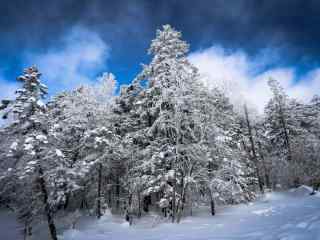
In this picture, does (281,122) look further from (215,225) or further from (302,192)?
(215,225)

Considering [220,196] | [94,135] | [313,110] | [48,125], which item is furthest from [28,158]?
[313,110]

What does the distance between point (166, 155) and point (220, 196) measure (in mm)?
5520

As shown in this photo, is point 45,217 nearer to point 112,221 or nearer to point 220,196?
point 112,221

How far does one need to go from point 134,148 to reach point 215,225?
794cm

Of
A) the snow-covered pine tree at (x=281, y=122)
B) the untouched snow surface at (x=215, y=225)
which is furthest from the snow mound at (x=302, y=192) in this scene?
the snow-covered pine tree at (x=281, y=122)

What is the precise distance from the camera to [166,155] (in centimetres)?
1697

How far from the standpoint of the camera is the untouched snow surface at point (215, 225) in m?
9.91

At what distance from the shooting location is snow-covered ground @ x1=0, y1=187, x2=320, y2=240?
10.1 m

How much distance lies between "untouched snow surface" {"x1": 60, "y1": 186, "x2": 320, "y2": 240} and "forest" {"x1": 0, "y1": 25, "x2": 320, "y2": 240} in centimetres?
124

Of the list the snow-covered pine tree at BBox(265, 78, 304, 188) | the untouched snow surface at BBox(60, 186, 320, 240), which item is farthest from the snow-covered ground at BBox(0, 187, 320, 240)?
the snow-covered pine tree at BBox(265, 78, 304, 188)

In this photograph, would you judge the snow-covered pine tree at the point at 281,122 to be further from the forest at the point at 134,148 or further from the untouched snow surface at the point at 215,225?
the untouched snow surface at the point at 215,225

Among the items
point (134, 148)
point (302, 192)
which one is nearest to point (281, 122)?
point (302, 192)

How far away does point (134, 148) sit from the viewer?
17.7m

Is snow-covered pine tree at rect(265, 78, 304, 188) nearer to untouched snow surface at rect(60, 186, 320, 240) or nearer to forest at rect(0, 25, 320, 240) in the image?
forest at rect(0, 25, 320, 240)
